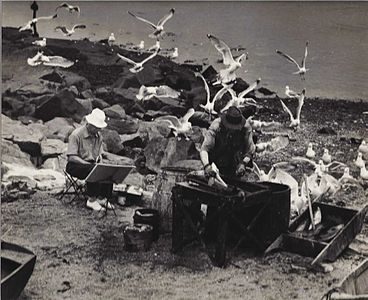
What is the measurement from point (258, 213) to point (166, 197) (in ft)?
2.22

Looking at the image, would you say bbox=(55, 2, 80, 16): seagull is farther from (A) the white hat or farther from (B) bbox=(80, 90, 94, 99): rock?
(A) the white hat

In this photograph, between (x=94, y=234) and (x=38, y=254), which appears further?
(x=94, y=234)

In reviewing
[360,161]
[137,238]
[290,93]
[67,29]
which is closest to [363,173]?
[360,161]

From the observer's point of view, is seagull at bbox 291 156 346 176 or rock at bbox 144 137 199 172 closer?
seagull at bbox 291 156 346 176

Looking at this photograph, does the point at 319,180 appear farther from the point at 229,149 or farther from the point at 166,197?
the point at 166,197

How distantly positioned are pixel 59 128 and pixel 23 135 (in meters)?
0.28

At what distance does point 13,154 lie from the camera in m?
4.69

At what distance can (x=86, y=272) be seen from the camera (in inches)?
166

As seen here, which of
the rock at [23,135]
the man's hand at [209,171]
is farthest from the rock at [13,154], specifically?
the man's hand at [209,171]

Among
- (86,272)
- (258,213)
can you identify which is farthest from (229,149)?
(86,272)

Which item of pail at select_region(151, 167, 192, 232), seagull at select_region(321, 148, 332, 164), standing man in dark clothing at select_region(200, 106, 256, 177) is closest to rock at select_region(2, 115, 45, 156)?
Result: pail at select_region(151, 167, 192, 232)

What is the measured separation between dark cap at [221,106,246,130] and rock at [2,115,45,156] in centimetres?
133

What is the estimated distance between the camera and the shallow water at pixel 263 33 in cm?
462

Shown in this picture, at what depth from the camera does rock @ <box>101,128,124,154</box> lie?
16.1 feet
